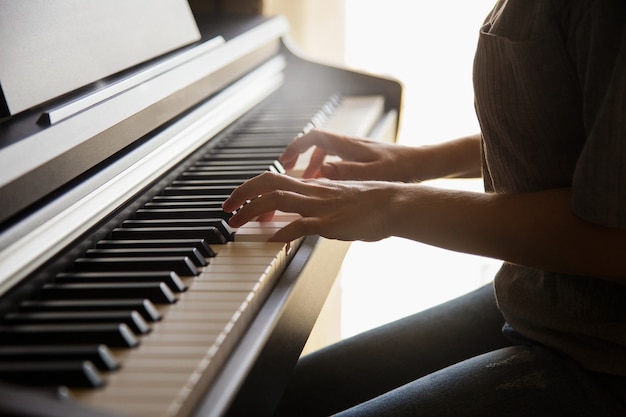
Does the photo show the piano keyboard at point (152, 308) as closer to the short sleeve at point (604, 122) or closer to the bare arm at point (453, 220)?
the bare arm at point (453, 220)

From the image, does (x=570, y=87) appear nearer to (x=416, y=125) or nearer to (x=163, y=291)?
(x=163, y=291)

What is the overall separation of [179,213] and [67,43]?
0.30 metres

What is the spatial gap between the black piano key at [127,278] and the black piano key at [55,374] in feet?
0.64

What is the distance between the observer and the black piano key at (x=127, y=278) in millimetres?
870

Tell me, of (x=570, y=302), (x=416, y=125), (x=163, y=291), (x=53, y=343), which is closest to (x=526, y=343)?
(x=570, y=302)

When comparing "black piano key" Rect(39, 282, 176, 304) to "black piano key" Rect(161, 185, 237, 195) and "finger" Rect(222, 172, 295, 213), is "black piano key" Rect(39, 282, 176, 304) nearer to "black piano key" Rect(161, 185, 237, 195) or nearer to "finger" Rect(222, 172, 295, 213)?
"finger" Rect(222, 172, 295, 213)

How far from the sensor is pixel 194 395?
0.67m

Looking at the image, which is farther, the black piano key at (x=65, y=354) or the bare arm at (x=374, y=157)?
the bare arm at (x=374, y=157)

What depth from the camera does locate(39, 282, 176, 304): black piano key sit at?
2.74 ft

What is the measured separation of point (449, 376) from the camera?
979 millimetres

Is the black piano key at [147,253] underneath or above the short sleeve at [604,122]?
underneath

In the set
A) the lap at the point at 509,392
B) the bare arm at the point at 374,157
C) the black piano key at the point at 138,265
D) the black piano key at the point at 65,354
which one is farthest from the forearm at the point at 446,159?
the black piano key at the point at 65,354

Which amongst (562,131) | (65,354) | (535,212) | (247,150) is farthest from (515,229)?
(247,150)

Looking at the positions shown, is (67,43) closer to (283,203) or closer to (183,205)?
(183,205)
